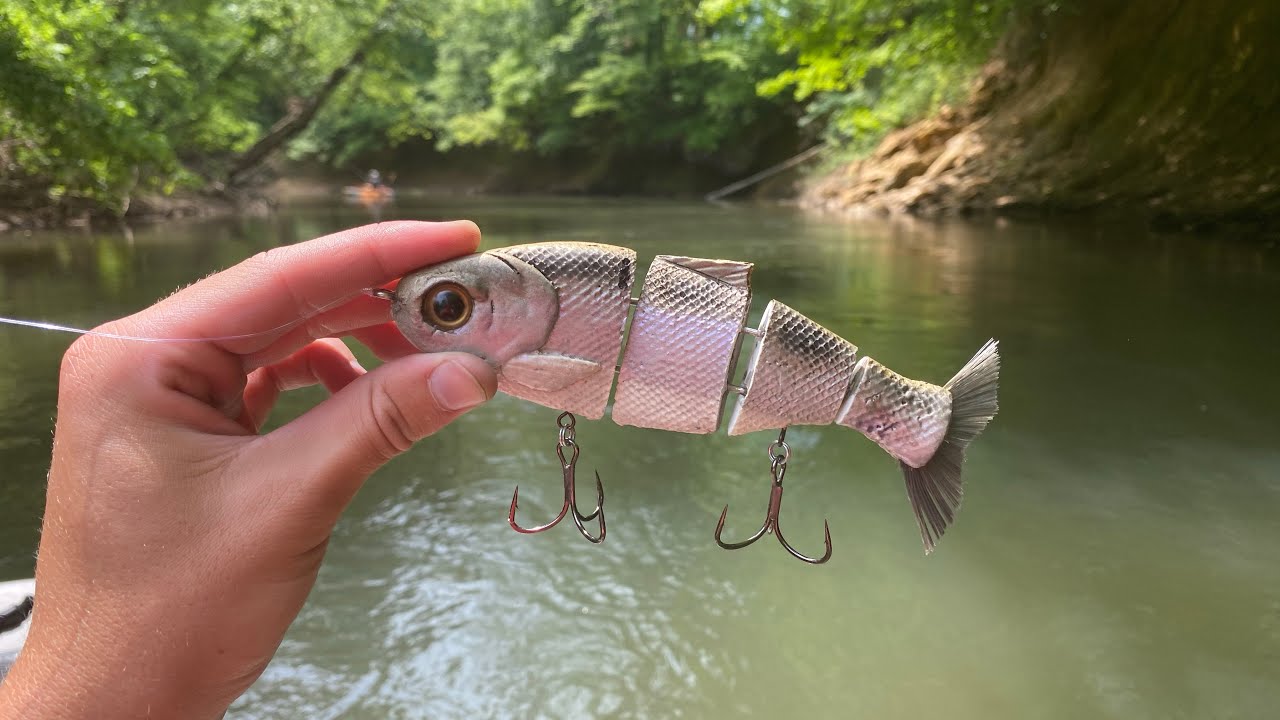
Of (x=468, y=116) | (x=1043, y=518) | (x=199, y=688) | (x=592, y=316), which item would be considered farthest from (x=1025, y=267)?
(x=468, y=116)

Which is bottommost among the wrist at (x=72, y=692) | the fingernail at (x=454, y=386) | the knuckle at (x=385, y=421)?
the wrist at (x=72, y=692)

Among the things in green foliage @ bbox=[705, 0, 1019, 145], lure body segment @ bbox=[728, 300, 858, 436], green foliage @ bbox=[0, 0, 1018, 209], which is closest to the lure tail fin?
lure body segment @ bbox=[728, 300, 858, 436]

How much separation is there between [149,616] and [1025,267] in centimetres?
651

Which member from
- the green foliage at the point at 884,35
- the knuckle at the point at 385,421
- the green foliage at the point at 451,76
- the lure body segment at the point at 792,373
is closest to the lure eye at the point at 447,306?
the knuckle at the point at 385,421

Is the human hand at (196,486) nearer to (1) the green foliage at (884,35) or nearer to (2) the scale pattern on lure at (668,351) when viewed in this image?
(2) the scale pattern on lure at (668,351)

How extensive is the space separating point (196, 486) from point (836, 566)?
1753 mm

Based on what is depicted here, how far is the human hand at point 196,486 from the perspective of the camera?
89cm

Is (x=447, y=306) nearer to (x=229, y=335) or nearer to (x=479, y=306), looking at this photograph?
(x=479, y=306)

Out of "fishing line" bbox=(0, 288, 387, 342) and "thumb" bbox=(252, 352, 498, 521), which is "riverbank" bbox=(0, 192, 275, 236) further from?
"thumb" bbox=(252, 352, 498, 521)

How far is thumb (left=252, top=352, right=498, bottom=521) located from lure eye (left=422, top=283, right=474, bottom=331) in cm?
5

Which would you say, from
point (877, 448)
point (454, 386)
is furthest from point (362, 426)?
point (877, 448)

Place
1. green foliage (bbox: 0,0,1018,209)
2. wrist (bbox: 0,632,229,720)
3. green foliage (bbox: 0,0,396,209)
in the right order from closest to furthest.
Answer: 1. wrist (bbox: 0,632,229,720)
2. green foliage (bbox: 0,0,396,209)
3. green foliage (bbox: 0,0,1018,209)

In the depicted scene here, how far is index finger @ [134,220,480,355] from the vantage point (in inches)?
37.7

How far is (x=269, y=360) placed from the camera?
112 centimetres
